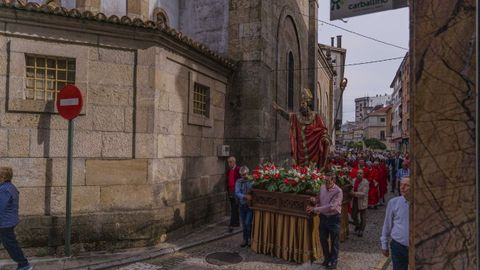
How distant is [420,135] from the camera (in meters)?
1.91

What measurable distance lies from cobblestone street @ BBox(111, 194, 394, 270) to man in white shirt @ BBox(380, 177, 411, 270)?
216cm

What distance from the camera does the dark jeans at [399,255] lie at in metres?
4.27

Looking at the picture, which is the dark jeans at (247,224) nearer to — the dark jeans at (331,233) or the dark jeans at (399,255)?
the dark jeans at (331,233)

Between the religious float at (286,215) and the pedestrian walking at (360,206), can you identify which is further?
the pedestrian walking at (360,206)

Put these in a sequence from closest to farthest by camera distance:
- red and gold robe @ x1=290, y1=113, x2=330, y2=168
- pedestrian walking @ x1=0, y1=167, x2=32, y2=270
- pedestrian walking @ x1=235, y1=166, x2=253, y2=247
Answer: pedestrian walking @ x1=0, y1=167, x2=32, y2=270 < pedestrian walking @ x1=235, y1=166, x2=253, y2=247 < red and gold robe @ x1=290, y1=113, x2=330, y2=168

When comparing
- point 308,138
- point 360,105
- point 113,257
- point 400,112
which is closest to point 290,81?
point 308,138

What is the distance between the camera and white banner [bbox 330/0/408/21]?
5565mm

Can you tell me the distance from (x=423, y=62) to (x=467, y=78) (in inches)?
8.4

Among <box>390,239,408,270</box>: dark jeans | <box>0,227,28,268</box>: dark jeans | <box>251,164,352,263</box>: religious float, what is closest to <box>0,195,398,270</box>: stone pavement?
<box>251,164,352,263</box>: religious float

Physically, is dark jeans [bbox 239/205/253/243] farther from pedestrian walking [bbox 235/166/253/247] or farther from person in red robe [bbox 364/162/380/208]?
person in red robe [bbox 364/162/380/208]

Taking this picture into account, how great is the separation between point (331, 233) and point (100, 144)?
15.2 ft

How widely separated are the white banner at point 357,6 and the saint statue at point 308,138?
8.75ft

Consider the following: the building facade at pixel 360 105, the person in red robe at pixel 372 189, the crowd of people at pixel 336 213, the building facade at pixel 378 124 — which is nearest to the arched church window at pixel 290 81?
the person in red robe at pixel 372 189

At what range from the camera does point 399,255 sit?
431 centimetres
